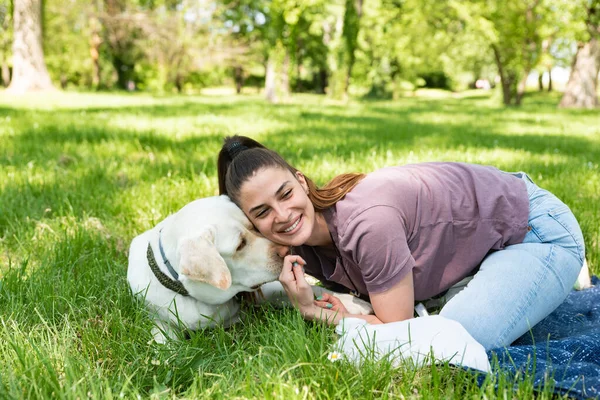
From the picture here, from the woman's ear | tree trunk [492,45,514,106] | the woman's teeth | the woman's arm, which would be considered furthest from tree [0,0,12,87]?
the woman's arm

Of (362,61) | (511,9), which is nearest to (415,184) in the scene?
(511,9)

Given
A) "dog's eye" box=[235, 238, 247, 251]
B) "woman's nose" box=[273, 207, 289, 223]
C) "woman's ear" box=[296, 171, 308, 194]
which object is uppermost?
"woman's ear" box=[296, 171, 308, 194]

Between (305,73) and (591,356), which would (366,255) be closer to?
(591,356)

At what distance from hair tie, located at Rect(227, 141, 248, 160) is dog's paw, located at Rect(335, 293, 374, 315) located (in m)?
0.98

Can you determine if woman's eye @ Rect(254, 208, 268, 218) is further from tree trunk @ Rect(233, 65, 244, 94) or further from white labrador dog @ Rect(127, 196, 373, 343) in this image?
tree trunk @ Rect(233, 65, 244, 94)

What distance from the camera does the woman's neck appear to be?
2750 mm

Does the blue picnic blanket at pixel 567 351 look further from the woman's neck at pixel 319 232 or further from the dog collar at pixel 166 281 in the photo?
the dog collar at pixel 166 281

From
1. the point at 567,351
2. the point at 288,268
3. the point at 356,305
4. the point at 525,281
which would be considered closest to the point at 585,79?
the point at 525,281

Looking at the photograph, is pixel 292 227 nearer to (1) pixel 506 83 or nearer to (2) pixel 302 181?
(2) pixel 302 181

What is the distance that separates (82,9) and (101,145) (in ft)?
90.6

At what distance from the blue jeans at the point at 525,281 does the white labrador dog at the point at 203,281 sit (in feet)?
3.09

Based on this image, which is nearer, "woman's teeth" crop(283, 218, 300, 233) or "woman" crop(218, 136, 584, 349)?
"woman" crop(218, 136, 584, 349)

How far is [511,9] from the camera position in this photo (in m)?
22.7

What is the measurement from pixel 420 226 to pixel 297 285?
0.70m
